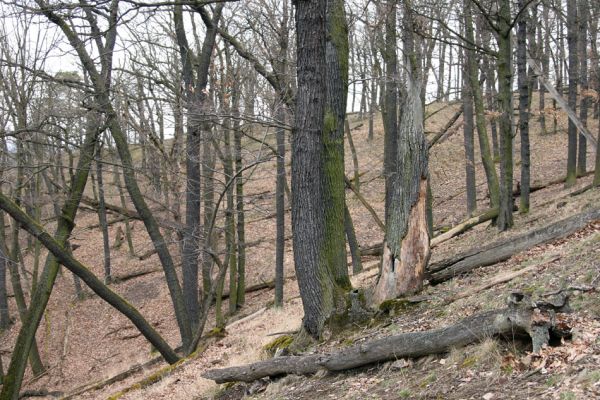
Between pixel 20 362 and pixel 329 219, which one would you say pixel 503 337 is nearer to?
pixel 329 219

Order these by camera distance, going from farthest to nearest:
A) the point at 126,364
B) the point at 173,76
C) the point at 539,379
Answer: the point at 126,364
the point at 173,76
the point at 539,379

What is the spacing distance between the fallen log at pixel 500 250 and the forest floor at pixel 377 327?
0.64 ft

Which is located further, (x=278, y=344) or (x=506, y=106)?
(x=506, y=106)

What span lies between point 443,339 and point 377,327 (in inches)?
75.9

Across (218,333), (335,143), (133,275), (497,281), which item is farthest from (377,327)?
(133,275)

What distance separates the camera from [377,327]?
7488mm

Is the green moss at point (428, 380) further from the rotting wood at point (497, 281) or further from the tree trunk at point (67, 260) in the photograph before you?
the tree trunk at point (67, 260)

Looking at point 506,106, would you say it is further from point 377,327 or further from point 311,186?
point 377,327

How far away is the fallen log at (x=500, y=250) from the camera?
895 centimetres

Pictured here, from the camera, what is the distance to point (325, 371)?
6.60 metres

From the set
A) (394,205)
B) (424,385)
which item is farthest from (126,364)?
(424,385)

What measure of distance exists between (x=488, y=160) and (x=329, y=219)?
10.0m

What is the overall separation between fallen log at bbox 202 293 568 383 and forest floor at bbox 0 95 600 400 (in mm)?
101

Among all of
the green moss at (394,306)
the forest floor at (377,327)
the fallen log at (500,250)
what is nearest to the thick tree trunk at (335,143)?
the green moss at (394,306)
